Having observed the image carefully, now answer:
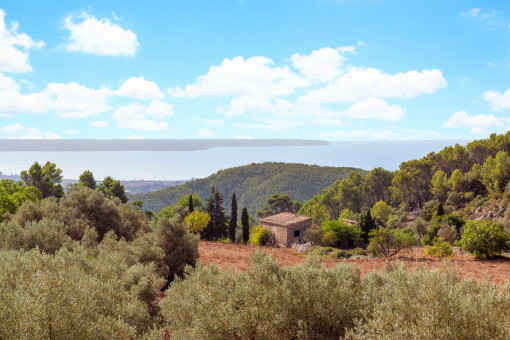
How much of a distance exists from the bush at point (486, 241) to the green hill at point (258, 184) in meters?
119

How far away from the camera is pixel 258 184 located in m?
155

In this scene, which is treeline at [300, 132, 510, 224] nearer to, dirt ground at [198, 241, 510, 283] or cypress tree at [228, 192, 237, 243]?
cypress tree at [228, 192, 237, 243]

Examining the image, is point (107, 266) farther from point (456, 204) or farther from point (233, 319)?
point (456, 204)

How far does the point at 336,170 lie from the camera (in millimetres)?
150000

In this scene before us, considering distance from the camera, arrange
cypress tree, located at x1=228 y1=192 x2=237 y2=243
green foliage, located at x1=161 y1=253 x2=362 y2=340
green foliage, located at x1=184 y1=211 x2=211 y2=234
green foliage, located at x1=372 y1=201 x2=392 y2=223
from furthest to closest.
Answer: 1. green foliage, located at x1=372 y1=201 x2=392 y2=223
2. cypress tree, located at x1=228 y1=192 x2=237 y2=243
3. green foliage, located at x1=184 y1=211 x2=211 y2=234
4. green foliage, located at x1=161 y1=253 x2=362 y2=340

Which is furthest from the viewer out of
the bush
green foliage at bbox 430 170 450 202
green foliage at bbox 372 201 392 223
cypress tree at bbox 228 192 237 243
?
green foliage at bbox 430 170 450 202

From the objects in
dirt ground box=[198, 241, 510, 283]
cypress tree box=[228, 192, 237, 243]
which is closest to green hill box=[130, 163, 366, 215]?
cypress tree box=[228, 192, 237, 243]

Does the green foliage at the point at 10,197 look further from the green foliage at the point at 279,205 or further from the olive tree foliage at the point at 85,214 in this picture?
the green foliage at the point at 279,205

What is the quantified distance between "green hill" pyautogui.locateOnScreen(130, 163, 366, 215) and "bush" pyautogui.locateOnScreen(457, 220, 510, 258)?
119 metres

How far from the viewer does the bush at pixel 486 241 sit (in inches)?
700

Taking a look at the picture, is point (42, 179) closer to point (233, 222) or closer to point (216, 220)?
point (216, 220)

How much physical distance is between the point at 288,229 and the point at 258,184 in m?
108

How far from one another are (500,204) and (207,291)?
52.9 meters

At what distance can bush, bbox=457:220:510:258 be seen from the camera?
700 inches
